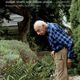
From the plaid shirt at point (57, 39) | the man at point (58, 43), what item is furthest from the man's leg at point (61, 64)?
the plaid shirt at point (57, 39)

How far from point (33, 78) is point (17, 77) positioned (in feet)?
1.06

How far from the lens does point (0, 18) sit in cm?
1552

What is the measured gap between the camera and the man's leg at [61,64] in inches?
303

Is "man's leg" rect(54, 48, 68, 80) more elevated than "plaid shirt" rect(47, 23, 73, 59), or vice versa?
"plaid shirt" rect(47, 23, 73, 59)

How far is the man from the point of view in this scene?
7160mm

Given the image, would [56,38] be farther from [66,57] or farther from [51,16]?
[51,16]

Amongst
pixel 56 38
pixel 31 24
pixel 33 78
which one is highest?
pixel 56 38

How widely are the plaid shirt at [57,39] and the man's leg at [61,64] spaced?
109 mm

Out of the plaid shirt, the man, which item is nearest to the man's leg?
the man

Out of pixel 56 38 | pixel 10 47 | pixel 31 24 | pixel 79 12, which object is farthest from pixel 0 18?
pixel 56 38

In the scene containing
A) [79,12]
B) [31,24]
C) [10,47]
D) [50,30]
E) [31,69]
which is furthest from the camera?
[31,24]

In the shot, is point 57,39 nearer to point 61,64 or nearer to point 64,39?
point 64,39

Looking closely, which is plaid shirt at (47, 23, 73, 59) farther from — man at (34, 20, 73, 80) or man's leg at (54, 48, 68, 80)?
man's leg at (54, 48, 68, 80)

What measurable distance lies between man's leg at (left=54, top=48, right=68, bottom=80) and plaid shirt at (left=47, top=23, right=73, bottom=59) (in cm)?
11
